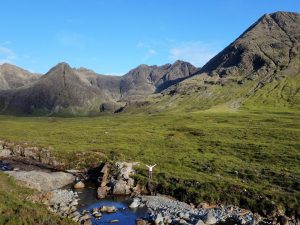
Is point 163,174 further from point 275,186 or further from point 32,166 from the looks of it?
point 32,166

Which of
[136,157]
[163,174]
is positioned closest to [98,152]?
[136,157]

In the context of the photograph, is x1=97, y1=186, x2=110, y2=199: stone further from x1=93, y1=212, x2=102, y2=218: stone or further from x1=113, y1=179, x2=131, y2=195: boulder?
x1=93, y1=212, x2=102, y2=218: stone

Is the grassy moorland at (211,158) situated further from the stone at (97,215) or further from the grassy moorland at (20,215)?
the grassy moorland at (20,215)

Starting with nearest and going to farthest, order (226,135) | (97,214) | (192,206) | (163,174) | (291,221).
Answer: (291,221) → (97,214) → (192,206) → (163,174) → (226,135)

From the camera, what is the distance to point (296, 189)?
174 feet

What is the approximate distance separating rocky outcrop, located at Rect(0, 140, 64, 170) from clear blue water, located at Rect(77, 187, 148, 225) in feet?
72.3

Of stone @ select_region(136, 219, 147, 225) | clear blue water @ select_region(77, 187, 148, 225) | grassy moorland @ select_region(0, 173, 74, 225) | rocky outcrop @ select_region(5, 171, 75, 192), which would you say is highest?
grassy moorland @ select_region(0, 173, 74, 225)

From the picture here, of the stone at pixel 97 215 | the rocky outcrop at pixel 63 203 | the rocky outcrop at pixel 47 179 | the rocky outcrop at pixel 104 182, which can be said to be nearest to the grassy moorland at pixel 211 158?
the rocky outcrop at pixel 104 182

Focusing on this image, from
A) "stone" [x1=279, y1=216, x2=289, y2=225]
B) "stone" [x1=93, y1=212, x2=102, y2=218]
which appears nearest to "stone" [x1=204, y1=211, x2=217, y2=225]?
"stone" [x1=279, y1=216, x2=289, y2=225]

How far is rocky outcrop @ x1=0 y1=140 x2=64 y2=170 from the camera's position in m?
83.9

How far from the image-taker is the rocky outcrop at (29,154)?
275ft

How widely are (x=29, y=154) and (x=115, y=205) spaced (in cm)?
4427

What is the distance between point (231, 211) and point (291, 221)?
740 centimetres

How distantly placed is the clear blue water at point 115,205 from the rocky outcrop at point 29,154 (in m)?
22.0
